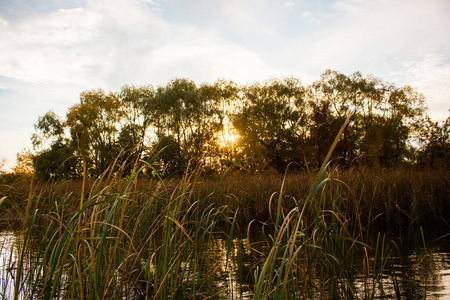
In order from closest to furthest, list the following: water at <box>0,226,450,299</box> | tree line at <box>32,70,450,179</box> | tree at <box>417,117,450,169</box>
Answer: water at <box>0,226,450,299</box> → tree at <box>417,117,450,169</box> → tree line at <box>32,70,450,179</box>

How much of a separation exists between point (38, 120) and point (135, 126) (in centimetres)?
1139

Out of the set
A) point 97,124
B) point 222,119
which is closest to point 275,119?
point 222,119

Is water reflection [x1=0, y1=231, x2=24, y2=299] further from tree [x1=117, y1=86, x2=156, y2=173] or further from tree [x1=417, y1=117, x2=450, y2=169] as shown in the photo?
tree [x1=117, y1=86, x2=156, y2=173]

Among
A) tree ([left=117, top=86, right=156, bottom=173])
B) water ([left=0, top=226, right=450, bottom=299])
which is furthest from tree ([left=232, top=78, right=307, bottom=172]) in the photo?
water ([left=0, top=226, right=450, bottom=299])

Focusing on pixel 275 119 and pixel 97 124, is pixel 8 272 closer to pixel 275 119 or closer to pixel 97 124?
pixel 275 119

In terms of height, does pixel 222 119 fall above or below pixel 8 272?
above

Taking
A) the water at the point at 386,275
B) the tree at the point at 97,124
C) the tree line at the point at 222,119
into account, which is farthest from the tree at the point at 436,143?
the tree at the point at 97,124

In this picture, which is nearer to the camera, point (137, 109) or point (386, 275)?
point (386, 275)

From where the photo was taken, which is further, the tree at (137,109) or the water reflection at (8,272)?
the tree at (137,109)

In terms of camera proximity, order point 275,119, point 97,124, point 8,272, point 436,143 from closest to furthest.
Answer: point 8,272
point 436,143
point 275,119
point 97,124

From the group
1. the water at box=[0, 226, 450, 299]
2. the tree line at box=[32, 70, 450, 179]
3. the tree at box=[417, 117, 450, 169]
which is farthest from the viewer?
the tree line at box=[32, 70, 450, 179]

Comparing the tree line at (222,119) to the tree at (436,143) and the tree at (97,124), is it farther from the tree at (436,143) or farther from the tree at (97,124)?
the tree at (436,143)

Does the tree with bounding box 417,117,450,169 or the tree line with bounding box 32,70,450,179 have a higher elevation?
the tree line with bounding box 32,70,450,179

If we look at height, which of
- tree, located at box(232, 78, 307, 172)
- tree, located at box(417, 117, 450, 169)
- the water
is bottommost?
the water
